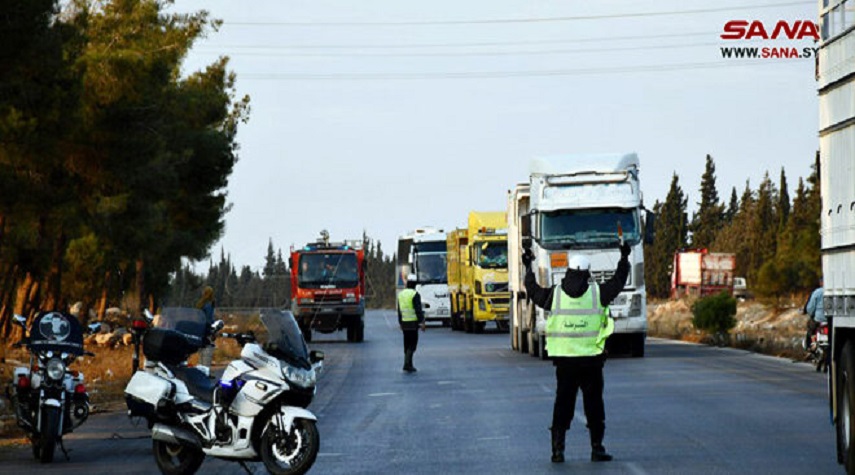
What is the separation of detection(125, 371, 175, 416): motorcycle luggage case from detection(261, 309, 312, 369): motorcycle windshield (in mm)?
977

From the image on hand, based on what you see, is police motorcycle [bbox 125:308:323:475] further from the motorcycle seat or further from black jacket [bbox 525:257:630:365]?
black jacket [bbox 525:257:630:365]

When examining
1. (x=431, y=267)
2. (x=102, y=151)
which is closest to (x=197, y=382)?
(x=102, y=151)

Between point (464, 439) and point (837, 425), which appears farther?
point (464, 439)

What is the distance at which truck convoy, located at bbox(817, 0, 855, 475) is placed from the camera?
40.8ft

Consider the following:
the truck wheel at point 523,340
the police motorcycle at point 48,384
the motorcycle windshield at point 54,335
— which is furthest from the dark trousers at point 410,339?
the motorcycle windshield at point 54,335

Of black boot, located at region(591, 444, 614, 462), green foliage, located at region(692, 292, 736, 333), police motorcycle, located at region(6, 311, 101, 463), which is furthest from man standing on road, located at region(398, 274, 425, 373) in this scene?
black boot, located at region(591, 444, 614, 462)

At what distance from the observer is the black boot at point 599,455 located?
583 inches

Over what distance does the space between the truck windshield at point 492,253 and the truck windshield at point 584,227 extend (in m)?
19.7

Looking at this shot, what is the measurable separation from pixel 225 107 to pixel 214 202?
3.83 m

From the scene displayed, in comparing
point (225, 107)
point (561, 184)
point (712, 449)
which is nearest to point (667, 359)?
point (561, 184)

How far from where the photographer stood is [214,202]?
199ft

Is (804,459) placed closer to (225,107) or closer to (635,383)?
(635,383)

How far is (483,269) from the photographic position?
54.2 metres

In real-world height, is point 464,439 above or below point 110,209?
below
